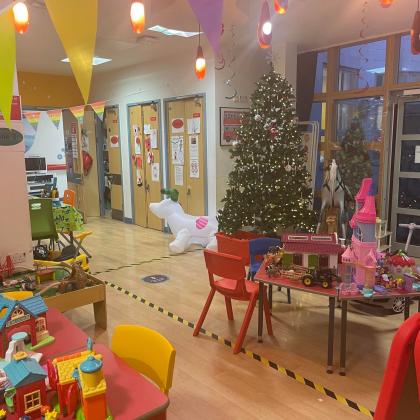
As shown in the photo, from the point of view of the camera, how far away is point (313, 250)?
3096mm

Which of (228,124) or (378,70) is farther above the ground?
(378,70)

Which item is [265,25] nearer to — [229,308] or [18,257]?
[229,308]

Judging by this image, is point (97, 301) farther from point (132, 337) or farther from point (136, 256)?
point (136, 256)

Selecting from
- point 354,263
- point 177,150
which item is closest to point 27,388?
point 354,263

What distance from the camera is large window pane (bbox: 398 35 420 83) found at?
17.9 feet

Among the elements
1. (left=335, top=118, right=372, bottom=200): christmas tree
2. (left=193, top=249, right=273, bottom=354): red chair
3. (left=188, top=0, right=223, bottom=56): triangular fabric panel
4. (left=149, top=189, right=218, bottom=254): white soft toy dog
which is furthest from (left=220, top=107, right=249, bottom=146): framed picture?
(left=188, top=0, right=223, bottom=56): triangular fabric panel

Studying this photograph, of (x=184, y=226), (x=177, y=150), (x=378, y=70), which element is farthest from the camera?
(x=177, y=150)

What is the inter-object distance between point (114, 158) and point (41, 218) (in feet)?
12.6

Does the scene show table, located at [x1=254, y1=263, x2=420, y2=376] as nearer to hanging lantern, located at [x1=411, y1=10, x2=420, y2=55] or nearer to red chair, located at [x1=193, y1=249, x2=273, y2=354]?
red chair, located at [x1=193, y1=249, x2=273, y2=354]

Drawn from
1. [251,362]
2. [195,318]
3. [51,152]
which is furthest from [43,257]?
[51,152]

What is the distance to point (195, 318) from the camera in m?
3.87

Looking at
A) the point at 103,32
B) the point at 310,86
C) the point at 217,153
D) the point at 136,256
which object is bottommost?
the point at 136,256

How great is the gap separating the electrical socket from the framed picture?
353cm

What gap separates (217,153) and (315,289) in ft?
13.0
